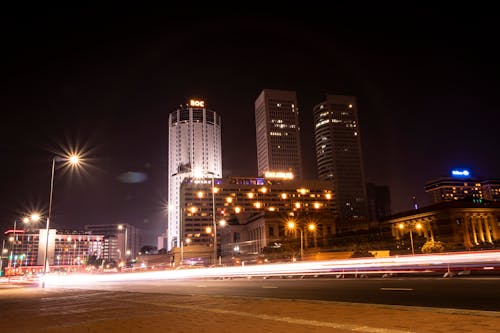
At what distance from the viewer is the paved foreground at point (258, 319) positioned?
8750mm

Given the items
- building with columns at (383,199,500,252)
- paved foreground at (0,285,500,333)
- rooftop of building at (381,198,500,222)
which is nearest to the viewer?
paved foreground at (0,285,500,333)

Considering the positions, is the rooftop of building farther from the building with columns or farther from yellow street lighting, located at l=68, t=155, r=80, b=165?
yellow street lighting, located at l=68, t=155, r=80, b=165

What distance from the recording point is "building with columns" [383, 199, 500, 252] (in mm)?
95250

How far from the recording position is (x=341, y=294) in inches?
635

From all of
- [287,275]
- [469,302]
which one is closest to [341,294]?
[469,302]

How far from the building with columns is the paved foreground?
88092mm

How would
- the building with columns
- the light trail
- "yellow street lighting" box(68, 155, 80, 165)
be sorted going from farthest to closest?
the building with columns, "yellow street lighting" box(68, 155, 80, 165), the light trail

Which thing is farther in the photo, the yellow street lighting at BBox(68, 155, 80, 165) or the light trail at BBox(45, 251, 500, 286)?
the yellow street lighting at BBox(68, 155, 80, 165)

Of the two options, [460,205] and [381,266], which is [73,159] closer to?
[381,266]

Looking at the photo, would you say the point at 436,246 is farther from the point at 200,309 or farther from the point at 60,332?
the point at 60,332

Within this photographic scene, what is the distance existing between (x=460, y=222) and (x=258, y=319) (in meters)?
101

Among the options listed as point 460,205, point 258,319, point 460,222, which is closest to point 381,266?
point 258,319

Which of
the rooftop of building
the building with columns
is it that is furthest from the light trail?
the rooftop of building

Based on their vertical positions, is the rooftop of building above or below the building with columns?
above
